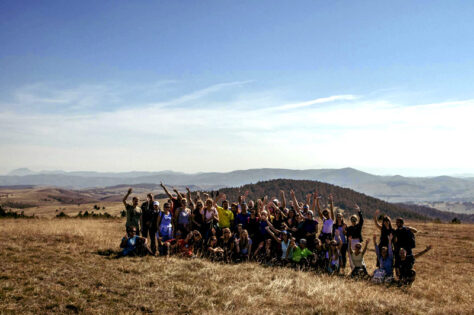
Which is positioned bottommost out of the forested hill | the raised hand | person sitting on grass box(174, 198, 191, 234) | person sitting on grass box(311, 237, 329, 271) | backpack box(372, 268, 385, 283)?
the forested hill

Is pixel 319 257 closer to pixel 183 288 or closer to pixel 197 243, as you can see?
pixel 197 243

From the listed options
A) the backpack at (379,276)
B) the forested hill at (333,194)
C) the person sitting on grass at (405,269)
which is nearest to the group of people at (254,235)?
the backpack at (379,276)

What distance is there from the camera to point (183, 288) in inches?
323

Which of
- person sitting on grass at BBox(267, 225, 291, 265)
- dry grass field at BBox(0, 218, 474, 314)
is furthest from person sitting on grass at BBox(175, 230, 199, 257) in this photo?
person sitting on grass at BBox(267, 225, 291, 265)

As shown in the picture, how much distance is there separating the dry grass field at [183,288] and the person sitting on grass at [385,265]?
0.50m

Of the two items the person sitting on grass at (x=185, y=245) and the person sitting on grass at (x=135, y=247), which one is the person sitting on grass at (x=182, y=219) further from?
the person sitting on grass at (x=135, y=247)

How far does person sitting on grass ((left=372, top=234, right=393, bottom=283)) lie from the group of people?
0.03 m

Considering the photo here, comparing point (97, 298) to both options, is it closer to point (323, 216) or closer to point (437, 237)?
point (323, 216)

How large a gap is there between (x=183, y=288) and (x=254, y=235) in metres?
3.97

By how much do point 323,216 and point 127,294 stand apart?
6.76 m

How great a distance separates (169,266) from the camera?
32.6 ft

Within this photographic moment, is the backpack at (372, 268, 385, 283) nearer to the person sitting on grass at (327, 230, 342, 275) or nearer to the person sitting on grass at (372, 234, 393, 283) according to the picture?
the person sitting on grass at (372, 234, 393, 283)

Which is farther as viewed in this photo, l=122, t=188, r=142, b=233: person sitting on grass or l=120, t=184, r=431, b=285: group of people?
l=122, t=188, r=142, b=233: person sitting on grass

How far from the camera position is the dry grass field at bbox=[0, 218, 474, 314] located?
23.5ft
